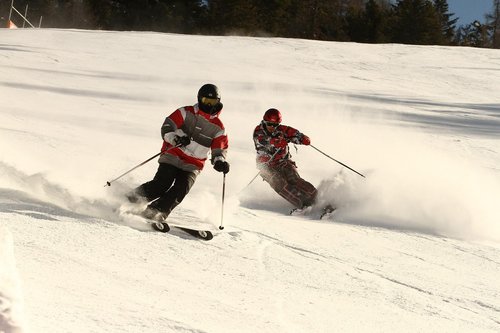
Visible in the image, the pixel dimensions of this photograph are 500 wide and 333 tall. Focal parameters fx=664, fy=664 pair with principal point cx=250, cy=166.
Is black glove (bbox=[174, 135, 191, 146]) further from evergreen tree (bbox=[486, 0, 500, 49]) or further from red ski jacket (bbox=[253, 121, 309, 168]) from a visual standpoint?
evergreen tree (bbox=[486, 0, 500, 49])

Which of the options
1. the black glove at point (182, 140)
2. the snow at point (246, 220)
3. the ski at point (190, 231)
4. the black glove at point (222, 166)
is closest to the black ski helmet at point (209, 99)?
the black glove at point (182, 140)

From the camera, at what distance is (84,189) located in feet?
19.1

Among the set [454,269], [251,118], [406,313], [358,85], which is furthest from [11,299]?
[358,85]

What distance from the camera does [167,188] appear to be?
5.86 metres

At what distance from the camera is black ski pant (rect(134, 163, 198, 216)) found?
5594mm

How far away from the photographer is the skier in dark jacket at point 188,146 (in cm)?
577

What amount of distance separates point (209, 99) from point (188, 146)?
467 millimetres

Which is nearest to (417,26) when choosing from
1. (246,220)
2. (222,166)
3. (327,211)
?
(327,211)

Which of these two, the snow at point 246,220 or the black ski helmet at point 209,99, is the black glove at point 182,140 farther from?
the snow at point 246,220

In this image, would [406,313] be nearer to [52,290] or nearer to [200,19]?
[52,290]

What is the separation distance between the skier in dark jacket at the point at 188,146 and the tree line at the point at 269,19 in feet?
115

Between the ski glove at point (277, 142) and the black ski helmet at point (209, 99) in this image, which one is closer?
the black ski helmet at point (209, 99)

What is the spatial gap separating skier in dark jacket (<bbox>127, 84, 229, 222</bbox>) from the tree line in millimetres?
34952

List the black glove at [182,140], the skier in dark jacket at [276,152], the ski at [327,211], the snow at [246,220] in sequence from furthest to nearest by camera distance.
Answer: the skier in dark jacket at [276,152], the ski at [327,211], the black glove at [182,140], the snow at [246,220]
